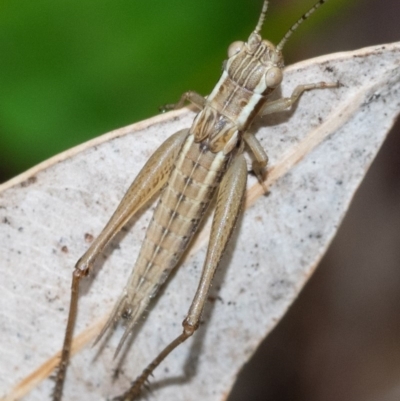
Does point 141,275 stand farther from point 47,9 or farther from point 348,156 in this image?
point 47,9

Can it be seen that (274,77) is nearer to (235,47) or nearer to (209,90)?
(235,47)

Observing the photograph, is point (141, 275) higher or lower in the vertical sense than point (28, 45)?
lower

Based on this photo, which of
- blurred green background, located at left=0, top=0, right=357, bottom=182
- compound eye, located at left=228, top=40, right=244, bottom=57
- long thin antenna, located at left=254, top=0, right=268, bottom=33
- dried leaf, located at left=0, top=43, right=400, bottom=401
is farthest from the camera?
compound eye, located at left=228, top=40, right=244, bottom=57

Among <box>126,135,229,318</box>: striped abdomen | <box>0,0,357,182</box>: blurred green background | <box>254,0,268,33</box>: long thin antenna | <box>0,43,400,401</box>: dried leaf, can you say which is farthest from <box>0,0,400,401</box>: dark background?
<box>126,135,229,318</box>: striped abdomen

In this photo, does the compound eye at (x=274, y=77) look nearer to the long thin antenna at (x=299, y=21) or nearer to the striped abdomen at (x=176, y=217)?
the long thin antenna at (x=299, y=21)

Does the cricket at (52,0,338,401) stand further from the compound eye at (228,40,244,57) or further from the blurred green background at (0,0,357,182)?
the blurred green background at (0,0,357,182)

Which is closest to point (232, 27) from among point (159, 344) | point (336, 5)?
point (336, 5)
